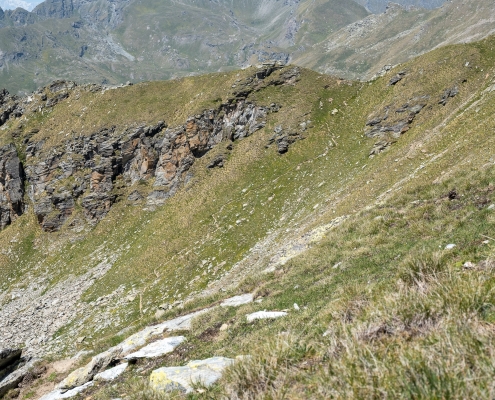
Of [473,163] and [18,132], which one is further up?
[18,132]

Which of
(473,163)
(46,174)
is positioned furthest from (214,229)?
(46,174)

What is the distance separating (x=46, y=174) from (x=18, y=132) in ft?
52.9

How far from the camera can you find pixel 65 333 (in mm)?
31000

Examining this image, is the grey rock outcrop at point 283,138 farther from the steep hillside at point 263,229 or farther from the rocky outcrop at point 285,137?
the steep hillside at point 263,229

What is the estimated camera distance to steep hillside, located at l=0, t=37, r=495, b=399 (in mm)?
4750

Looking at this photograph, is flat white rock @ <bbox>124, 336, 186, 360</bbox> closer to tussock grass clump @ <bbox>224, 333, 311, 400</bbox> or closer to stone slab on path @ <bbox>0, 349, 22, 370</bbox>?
tussock grass clump @ <bbox>224, 333, 311, 400</bbox>

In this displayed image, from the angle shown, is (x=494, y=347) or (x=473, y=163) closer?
(x=494, y=347)

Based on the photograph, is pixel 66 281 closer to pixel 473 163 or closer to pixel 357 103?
pixel 473 163

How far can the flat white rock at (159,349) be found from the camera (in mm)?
10786

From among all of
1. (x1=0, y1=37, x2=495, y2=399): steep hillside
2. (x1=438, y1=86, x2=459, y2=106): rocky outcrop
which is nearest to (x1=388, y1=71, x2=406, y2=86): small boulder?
(x1=0, y1=37, x2=495, y2=399): steep hillside

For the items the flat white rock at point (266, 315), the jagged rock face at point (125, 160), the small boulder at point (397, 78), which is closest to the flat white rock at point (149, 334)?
the flat white rock at point (266, 315)

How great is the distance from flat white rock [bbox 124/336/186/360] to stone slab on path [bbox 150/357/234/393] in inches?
172

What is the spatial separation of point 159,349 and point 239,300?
5429mm

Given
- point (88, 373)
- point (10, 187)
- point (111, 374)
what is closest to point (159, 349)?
point (111, 374)
